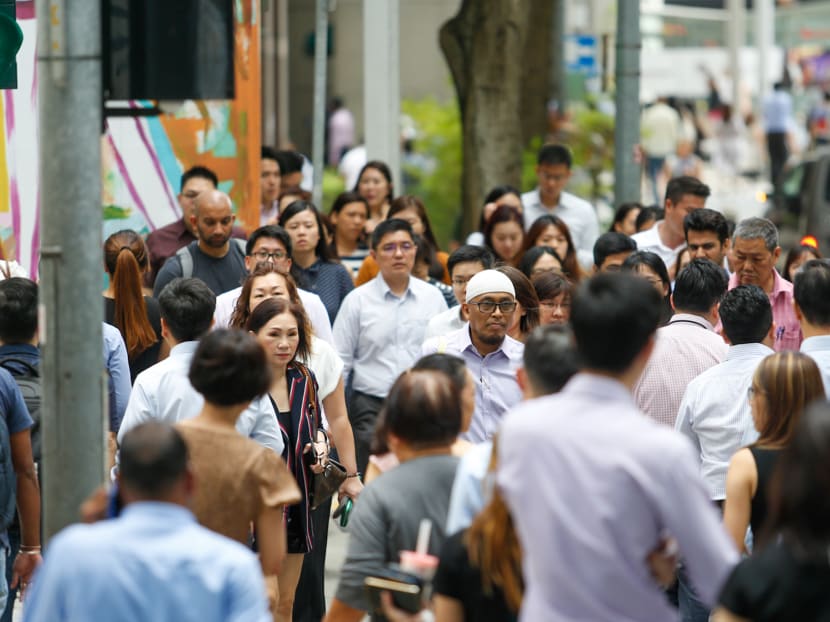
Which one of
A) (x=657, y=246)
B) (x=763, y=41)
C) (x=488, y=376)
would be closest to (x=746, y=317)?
(x=488, y=376)

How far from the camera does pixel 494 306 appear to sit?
759cm

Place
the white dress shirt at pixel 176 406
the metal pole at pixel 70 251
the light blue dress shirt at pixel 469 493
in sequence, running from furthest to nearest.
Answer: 1. the white dress shirt at pixel 176 406
2. the metal pole at pixel 70 251
3. the light blue dress shirt at pixel 469 493

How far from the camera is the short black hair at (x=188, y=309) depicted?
6.63 metres

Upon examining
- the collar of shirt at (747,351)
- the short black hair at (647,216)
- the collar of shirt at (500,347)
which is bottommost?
the collar of shirt at (500,347)

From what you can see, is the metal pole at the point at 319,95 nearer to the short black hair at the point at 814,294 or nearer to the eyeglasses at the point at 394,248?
the eyeglasses at the point at 394,248

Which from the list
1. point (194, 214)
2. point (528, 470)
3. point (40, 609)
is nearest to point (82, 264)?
point (40, 609)

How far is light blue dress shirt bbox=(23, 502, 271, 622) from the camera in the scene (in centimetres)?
402

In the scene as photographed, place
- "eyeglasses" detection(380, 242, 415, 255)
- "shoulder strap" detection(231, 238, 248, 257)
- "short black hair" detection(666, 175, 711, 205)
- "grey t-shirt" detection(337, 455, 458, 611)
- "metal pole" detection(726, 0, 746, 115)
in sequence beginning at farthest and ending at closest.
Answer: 1. "metal pole" detection(726, 0, 746, 115)
2. "short black hair" detection(666, 175, 711, 205)
3. "shoulder strap" detection(231, 238, 248, 257)
4. "eyeglasses" detection(380, 242, 415, 255)
5. "grey t-shirt" detection(337, 455, 458, 611)

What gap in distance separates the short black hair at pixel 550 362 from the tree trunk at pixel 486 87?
11.7 m

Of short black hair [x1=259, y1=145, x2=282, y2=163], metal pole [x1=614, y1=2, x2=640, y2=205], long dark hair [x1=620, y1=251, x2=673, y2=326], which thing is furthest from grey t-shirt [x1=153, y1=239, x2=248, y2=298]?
metal pole [x1=614, y1=2, x2=640, y2=205]

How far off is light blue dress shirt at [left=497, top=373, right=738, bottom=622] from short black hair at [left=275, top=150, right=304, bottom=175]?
10861 millimetres

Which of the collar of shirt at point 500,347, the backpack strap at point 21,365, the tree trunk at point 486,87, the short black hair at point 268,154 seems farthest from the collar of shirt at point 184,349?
the tree trunk at point 486,87

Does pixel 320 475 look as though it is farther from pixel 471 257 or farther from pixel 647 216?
pixel 647 216

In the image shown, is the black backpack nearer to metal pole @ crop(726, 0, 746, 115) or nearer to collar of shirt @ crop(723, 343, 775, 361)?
collar of shirt @ crop(723, 343, 775, 361)
